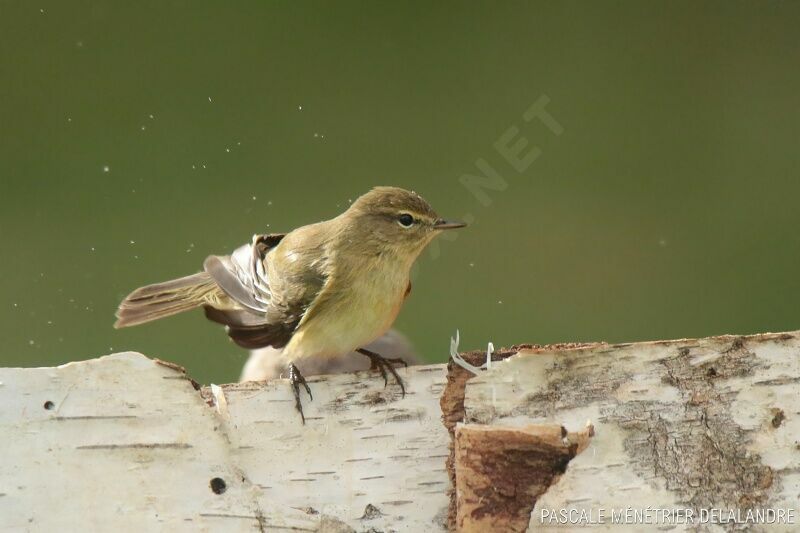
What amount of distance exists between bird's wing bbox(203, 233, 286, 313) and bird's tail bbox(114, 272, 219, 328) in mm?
110

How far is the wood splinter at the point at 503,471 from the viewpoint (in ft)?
8.09

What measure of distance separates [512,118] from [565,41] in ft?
3.36

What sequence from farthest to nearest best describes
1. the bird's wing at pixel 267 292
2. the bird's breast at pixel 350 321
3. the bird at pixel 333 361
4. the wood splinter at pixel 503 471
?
the bird at pixel 333 361
the bird's wing at pixel 267 292
the bird's breast at pixel 350 321
the wood splinter at pixel 503 471

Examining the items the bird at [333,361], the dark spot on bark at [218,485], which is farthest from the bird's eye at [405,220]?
the dark spot on bark at [218,485]

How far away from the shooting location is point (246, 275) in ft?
10.8

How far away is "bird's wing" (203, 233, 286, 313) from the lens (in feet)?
10.4

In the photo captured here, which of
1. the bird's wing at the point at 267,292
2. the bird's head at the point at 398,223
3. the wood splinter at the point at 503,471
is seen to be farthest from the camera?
the bird's head at the point at 398,223

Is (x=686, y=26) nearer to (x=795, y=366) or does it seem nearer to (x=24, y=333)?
(x=24, y=333)

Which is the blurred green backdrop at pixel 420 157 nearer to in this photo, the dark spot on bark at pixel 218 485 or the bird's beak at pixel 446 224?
the bird's beak at pixel 446 224

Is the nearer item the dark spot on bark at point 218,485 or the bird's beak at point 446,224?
the dark spot on bark at point 218,485

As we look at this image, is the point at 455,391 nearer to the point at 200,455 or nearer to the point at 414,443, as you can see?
the point at 414,443

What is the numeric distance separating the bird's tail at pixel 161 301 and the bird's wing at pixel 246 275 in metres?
0.11

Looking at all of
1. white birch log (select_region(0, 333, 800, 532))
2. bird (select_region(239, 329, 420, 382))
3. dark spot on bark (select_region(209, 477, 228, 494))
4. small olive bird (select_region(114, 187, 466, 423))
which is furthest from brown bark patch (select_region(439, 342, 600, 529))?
bird (select_region(239, 329, 420, 382))

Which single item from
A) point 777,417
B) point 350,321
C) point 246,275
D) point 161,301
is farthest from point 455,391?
point 161,301
